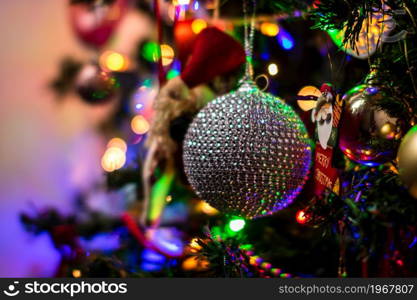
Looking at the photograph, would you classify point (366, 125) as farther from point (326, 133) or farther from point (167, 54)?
point (167, 54)

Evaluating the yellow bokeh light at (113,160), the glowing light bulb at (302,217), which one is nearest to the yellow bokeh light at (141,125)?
the yellow bokeh light at (113,160)

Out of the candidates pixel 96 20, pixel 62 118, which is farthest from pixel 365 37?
pixel 62 118

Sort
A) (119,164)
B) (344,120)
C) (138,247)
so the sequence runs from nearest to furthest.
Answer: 1. (344,120)
2. (119,164)
3. (138,247)

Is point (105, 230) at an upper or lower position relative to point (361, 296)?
upper

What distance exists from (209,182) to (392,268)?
0.40 m

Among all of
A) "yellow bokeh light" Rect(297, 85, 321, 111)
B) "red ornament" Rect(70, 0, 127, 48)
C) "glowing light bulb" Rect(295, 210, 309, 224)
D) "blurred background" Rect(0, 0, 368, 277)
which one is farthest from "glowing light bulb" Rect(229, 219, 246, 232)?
"red ornament" Rect(70, 0, 127, 48)

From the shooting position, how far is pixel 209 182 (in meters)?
0.72

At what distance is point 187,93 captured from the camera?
92cm

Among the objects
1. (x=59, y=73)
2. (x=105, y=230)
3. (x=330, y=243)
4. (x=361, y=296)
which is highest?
Result: (x=59, y=73)

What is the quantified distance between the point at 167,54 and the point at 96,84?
19 cm

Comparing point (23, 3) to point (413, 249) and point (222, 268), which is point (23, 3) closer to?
point (222, 268)

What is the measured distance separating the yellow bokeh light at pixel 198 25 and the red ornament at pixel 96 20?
446 millimetres

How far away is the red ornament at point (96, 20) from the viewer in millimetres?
1472

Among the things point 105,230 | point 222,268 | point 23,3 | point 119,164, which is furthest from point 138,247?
point 23,3
